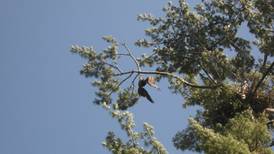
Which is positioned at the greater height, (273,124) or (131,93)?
(131,93)

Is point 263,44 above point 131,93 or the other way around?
the other way around

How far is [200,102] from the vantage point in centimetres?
1973

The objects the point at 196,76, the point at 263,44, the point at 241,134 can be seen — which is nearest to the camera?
the point at 241,134

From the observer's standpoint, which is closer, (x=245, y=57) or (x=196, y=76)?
(x=245, y=57)

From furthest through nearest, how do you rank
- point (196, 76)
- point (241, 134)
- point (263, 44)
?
point (196, 76) < point (263, 44) < point (241, 134)

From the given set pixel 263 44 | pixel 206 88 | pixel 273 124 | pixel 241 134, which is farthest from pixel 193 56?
pixel 241 134

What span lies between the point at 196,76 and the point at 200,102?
1.32m

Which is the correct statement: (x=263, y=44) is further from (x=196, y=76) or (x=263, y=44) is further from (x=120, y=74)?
(x=120, y=74)

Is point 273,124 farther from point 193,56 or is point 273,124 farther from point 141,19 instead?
point 141,19

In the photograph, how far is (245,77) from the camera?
63.4ft

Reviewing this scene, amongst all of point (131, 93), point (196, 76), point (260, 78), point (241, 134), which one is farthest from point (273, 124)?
point (241, 134)

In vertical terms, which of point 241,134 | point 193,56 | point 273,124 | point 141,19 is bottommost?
point 241,134

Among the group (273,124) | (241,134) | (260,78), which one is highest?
(260,78)

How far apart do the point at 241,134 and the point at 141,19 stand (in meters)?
9.08
